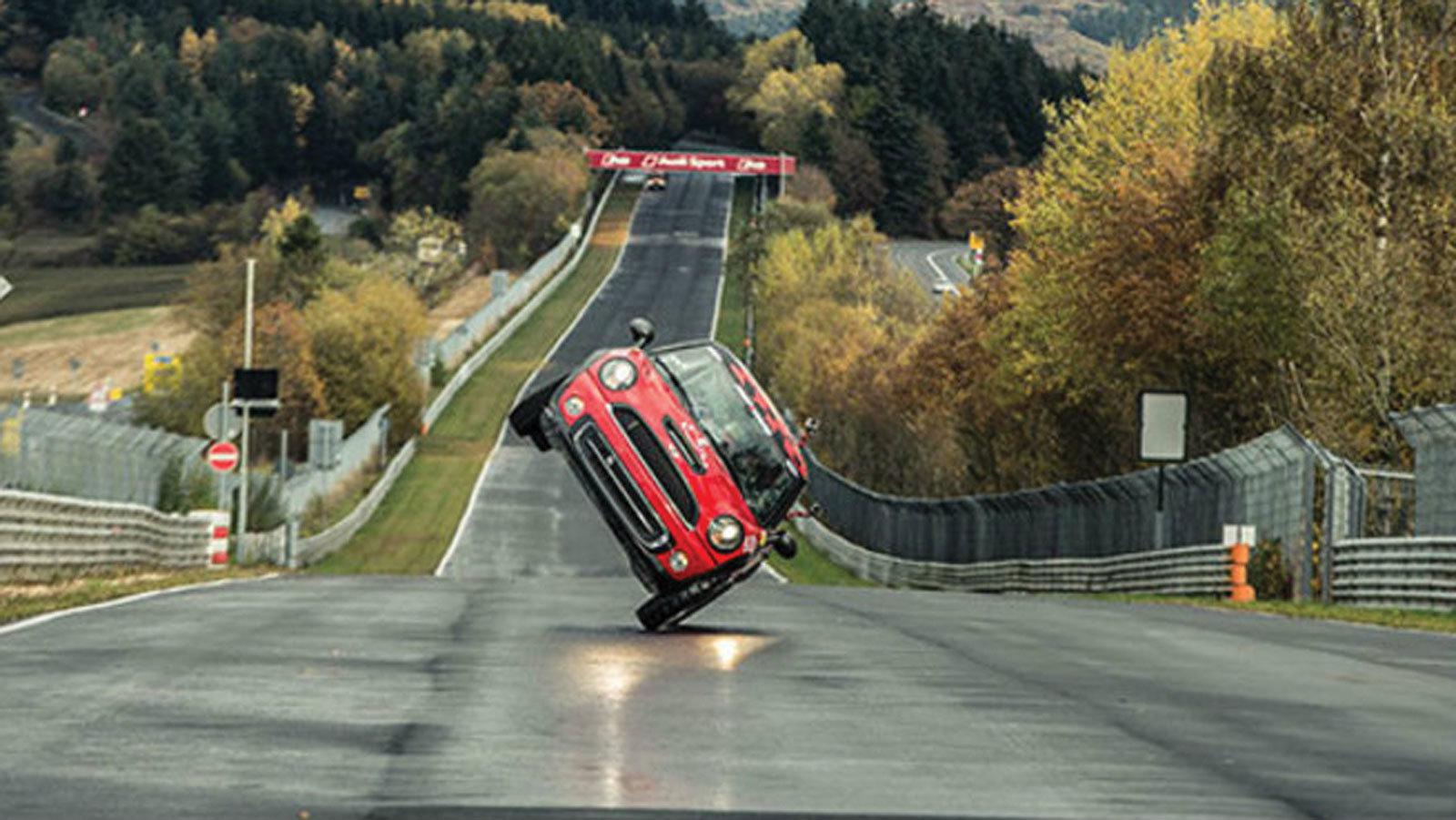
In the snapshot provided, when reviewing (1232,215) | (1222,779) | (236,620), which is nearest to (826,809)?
(1222,779)

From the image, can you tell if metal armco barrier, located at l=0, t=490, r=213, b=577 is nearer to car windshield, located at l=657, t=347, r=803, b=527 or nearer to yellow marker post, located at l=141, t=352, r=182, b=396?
car windshield, located at l=657, t=347, r=803, b=527

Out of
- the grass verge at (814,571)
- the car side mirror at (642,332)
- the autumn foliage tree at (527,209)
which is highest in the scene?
the autumn foliage tree at (527,209)

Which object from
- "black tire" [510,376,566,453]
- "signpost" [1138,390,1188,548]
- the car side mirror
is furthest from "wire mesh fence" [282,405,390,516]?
the car side mirror

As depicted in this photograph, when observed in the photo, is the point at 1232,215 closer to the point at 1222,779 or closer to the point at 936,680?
the point at 936,680

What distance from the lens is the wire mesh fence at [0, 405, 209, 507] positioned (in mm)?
28062

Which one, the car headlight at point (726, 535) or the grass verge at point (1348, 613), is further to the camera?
the grass verge at point (1348, 613)

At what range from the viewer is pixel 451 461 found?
89625mm

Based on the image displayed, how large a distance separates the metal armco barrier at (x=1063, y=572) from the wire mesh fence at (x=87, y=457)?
50.7ft

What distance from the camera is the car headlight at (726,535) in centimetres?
2009

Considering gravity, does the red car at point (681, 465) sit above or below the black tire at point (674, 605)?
above

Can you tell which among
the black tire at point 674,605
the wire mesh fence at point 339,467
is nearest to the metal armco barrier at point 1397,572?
the black tire at point 674,605

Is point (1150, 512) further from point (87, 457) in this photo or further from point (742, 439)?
point (742, 439)

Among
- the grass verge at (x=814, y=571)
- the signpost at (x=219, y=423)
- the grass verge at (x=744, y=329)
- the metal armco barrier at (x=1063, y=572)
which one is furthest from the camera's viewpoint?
the grass verge at (x=744, y=329)

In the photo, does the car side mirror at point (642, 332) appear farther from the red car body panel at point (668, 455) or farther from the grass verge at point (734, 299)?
the grass verge at point (734, 299)
